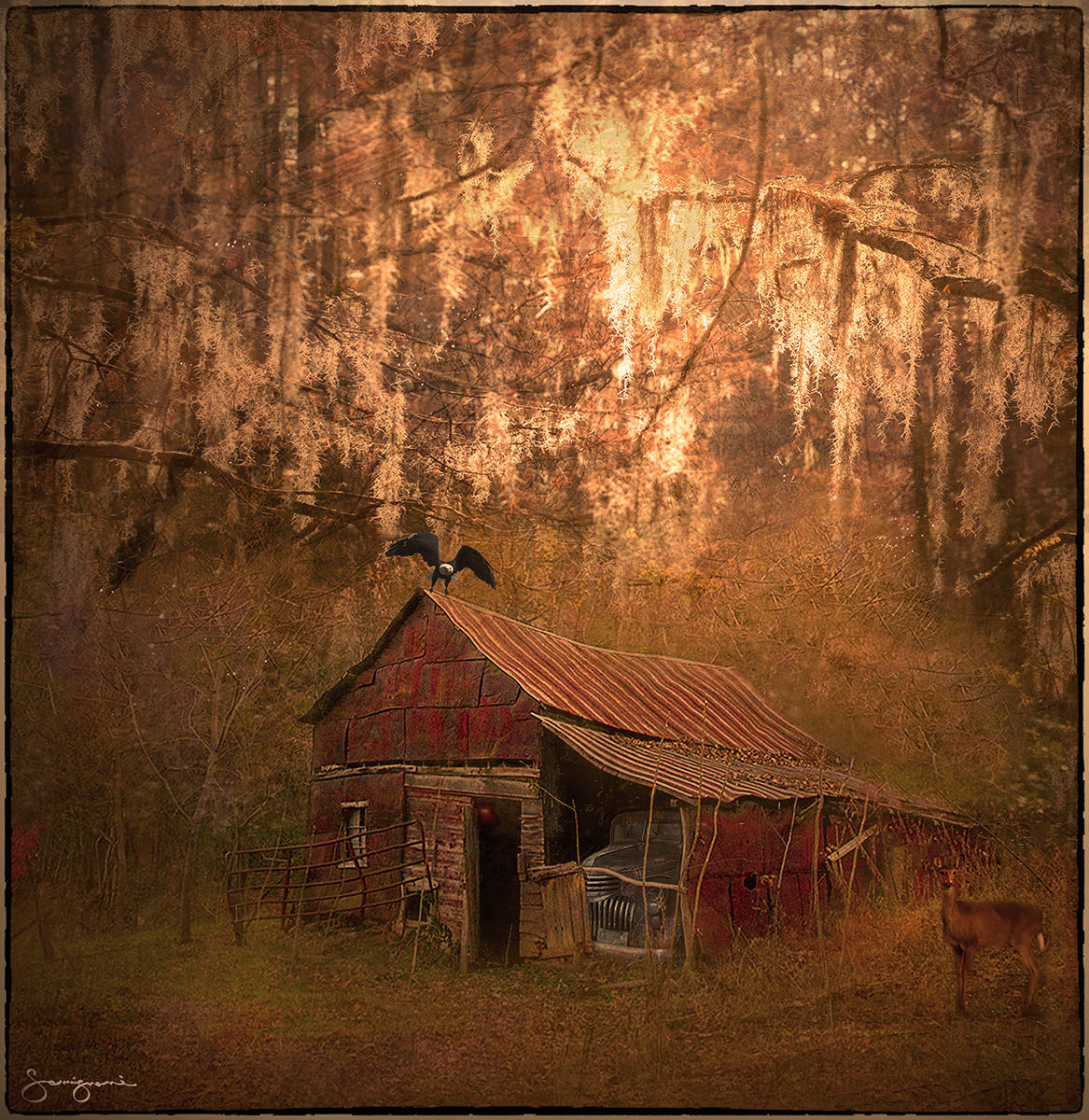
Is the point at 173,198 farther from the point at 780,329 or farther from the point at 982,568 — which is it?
the point at 982,568

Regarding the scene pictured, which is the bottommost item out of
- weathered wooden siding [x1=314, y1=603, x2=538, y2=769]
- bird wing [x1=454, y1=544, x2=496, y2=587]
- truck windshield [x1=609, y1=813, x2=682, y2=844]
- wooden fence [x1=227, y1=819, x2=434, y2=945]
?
wooden fence [x1=227, y1=819, x2=434, y2=945]

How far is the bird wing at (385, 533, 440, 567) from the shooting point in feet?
17.5

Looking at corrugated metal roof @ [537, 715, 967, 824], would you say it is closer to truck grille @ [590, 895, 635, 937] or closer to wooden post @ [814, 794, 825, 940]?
wooden post @ [814, 794, 825, 940]

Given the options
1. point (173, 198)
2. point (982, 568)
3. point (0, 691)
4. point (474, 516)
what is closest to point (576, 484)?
point (474, 516)

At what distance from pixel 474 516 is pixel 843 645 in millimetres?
1860

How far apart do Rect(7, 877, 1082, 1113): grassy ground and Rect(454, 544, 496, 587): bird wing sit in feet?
5.56

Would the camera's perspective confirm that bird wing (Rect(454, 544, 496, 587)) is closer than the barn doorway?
No

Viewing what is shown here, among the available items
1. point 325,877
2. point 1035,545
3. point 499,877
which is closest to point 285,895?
point 325,877

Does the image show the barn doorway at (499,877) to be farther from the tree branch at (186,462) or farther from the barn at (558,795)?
the tree branch at (186,462)

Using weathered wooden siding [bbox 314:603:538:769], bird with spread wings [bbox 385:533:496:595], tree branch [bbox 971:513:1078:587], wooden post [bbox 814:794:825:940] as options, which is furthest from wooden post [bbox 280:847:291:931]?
tree branch [bbox 971:513:1078:587]

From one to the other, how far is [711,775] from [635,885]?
0.59 metres

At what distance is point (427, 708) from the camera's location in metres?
5.20

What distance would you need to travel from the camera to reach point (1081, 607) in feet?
17.5

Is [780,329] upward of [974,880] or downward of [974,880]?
upward
